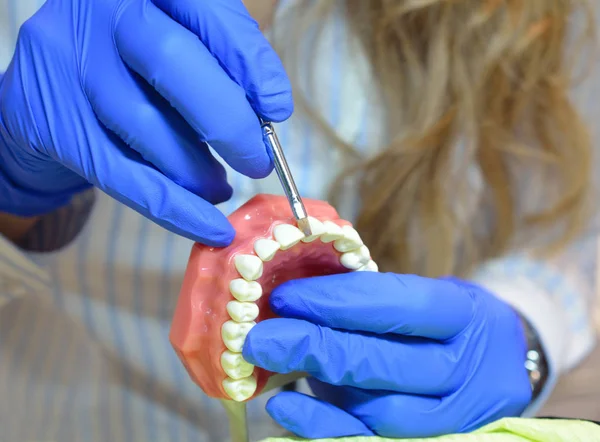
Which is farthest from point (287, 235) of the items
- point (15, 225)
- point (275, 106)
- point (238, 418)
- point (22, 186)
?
point (15, 225)

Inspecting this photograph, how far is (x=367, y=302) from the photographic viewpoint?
0.60 metres

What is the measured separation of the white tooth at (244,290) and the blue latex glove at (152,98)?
0.05 m

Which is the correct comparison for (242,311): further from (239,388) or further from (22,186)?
(22,186)

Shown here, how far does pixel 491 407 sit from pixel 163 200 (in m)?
0.42

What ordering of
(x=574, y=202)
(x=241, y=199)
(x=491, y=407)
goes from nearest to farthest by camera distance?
(x=491, y=407)
(x=241, y=199)
(x=574, y=202)

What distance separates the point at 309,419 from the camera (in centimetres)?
60

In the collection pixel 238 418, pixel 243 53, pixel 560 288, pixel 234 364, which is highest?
pixel 243 53

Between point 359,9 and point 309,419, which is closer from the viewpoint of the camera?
point 309,419

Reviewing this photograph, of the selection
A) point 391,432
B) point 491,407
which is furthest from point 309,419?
point 491,407

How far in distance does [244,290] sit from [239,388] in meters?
0.11

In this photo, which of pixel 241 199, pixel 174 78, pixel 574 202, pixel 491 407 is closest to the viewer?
pixel 174 78

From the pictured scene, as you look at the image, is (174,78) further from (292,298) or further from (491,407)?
(491,407)

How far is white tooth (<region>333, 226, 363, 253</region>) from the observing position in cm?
58

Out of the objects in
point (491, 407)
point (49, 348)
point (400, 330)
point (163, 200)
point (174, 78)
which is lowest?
point (49, 348)
